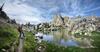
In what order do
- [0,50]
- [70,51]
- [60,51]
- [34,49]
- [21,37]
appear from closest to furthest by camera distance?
[21,37], [0,50], [34,49], [60,51], [70,51]

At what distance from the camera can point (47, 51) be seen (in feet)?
90.4

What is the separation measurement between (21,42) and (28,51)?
11842 millimetres

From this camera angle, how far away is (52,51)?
2920 cm

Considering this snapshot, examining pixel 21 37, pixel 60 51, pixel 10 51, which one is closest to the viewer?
pixel 21 37

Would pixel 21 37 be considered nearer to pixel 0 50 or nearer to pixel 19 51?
pixel 19 51

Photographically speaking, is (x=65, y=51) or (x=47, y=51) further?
(x=65, y=51)

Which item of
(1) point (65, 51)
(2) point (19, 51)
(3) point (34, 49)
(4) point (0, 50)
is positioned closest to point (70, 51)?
(1) point (65, 51)

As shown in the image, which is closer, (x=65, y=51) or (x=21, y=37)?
(x=21, y=37)

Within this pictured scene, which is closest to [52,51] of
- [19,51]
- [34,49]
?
[34,49]

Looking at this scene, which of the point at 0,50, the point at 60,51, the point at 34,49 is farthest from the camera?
the point at 60,51

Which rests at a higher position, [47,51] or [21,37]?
[21,37]

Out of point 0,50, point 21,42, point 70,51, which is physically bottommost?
point 70,51

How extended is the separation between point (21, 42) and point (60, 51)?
63.2 ft

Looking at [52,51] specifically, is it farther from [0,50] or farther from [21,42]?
[21,42]
